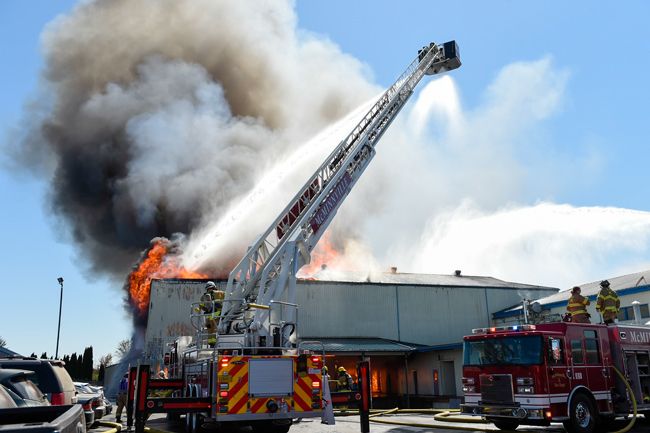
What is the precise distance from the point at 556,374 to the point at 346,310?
2007 cm

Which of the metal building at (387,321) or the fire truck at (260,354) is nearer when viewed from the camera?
the fire truck at (260,354)

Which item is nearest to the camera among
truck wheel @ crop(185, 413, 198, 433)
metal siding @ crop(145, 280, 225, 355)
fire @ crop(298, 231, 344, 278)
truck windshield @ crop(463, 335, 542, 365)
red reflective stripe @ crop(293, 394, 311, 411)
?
red reflective stripe @ crop(293, 394, 311, 411)

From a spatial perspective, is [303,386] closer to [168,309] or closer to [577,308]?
[577,308]

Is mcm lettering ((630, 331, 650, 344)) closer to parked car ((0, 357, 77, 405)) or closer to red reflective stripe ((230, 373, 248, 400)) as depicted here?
red reflective stripe ((230, 373, 248, 400))

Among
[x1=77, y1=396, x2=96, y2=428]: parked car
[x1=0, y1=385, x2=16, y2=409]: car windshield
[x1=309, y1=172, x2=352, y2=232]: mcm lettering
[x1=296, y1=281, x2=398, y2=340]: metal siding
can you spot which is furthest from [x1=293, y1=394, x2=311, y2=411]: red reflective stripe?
[x1=296, y1=281, x2=398, y2=340]: metal siding

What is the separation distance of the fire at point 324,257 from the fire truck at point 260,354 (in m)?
17.4

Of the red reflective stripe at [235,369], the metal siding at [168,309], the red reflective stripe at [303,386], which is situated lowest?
the red reflective stripe at [303,386]

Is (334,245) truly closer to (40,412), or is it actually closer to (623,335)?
(623,335)

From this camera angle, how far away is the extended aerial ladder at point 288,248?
11180 millimetres

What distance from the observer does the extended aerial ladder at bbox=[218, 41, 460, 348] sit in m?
11.2

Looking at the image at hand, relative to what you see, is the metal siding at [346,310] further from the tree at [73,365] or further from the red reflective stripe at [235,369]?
the tree at [73,365]

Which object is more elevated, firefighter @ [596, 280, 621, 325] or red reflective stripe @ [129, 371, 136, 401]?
firefighter @ [596, 280, 621, 325]

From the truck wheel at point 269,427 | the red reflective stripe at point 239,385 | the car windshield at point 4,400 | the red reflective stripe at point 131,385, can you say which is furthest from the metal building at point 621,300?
the car windshield at point 4,400

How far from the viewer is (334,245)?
37.1 m
